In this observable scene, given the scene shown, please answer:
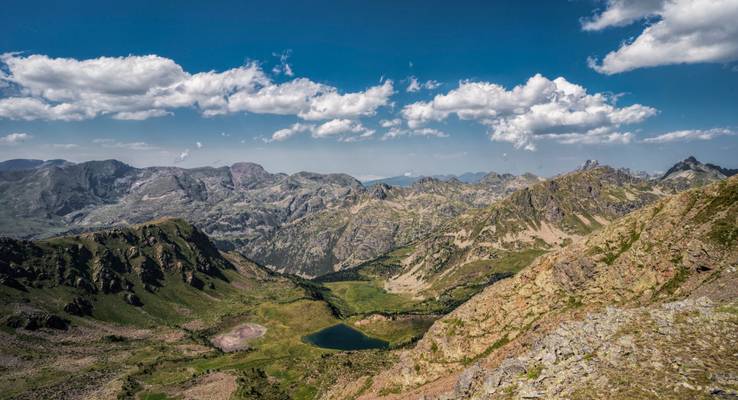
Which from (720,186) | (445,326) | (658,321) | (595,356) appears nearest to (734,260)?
(720,186)

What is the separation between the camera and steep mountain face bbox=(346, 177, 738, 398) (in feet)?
124

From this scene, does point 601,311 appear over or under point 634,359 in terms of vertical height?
under

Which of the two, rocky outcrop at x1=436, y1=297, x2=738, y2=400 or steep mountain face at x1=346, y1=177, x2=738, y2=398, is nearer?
rocky outcrop at x1=436, y1=297, x2=738, y2=400

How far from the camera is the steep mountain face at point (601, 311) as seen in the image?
37.7 m

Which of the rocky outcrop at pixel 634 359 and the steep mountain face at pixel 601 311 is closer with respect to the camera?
the rocky outcrop at pixel 634 359

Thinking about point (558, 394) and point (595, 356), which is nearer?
point (558, 394)

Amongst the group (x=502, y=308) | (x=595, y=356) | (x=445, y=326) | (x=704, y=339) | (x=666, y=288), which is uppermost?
(x=704, y=339)

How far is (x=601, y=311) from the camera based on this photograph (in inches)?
2223

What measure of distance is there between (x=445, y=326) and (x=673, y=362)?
9313 cm

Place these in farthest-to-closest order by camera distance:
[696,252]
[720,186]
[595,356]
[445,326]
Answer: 1. [445,326]
2. [720,186]
3. [696,252]
4. [595,356]

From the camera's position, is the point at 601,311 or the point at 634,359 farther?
the point at 601,311

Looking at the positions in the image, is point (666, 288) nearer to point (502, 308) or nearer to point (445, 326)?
point (502, 308)

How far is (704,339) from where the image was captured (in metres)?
35.4

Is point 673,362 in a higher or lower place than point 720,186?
lower
